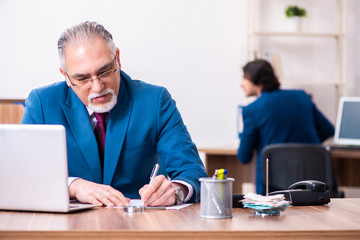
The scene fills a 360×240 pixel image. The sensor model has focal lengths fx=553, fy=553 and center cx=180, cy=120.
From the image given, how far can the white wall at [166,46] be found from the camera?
3748 millimetres

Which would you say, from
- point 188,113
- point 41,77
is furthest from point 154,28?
point 41,77

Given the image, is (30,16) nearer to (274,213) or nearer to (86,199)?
(86,199)

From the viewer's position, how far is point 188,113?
187 inches

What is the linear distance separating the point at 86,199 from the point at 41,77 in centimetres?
227

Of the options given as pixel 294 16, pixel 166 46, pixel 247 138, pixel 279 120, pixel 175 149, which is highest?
pixel 294 16

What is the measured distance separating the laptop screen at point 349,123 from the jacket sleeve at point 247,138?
927mm

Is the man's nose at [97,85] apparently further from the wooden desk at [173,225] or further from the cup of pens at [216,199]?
the cup of pens at [216,199]

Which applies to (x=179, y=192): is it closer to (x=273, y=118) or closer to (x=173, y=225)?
(x=173, y=225)

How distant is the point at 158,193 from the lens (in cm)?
154

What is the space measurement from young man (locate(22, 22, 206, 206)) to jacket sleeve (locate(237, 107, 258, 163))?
5.40 ft

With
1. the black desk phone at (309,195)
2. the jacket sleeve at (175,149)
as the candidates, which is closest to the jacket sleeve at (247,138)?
the jacket sleeve at (175,149)

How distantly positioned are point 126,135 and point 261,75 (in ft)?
6.47

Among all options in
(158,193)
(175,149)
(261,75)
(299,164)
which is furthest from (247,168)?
(158,193)

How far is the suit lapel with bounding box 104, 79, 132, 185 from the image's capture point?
6.17ft
